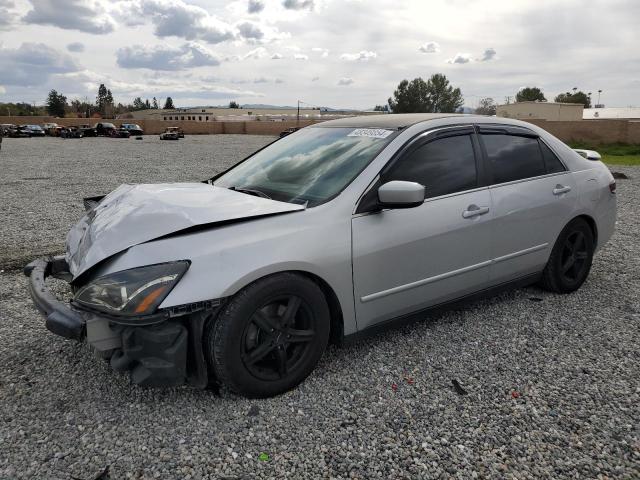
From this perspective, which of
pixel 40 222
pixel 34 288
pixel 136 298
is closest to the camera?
pixel 136 298

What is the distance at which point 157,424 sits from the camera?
265 centimetres

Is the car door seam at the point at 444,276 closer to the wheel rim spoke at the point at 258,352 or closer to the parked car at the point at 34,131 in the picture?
the wheel rim spoke at the point at 258,352

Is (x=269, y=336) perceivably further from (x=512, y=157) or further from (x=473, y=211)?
(x=512, y=157)

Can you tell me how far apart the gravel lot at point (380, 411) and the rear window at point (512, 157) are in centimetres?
113

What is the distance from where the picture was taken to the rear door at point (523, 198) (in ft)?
12.5

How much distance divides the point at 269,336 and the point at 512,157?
2.50m

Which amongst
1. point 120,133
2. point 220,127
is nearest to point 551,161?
point 120,133

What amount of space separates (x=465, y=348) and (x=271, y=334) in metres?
1.51

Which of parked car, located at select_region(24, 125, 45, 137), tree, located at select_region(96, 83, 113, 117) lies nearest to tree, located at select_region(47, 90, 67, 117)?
tree, located at select_region(96, 83, 113, 117)

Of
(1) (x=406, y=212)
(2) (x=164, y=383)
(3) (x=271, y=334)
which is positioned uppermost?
(1) (x=406, y=212)

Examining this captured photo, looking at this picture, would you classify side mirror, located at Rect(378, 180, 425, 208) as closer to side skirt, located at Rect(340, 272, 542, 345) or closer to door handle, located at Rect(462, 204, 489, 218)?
door handle, located at Rect(462, 204, 489, 218)

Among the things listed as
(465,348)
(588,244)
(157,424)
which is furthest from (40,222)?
(588,244)

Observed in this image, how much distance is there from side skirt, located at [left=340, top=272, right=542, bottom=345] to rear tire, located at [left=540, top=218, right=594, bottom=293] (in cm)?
16

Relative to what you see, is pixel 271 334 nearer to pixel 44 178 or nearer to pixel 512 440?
pixel 512 440
